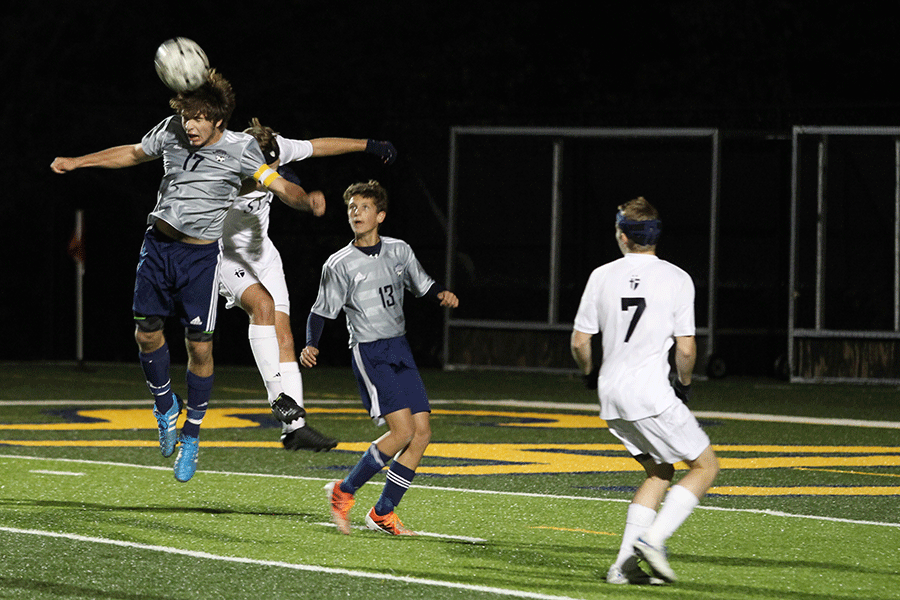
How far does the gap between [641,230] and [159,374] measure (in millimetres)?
3110

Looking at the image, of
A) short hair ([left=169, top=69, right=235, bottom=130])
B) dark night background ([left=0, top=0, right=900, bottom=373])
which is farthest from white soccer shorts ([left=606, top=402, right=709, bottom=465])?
dark night background ([left=0, top=0, right=900, bottom=373])

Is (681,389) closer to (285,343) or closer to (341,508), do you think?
(341,508)

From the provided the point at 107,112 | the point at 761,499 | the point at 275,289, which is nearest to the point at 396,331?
the point at 275,289

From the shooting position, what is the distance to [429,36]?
26.2 m

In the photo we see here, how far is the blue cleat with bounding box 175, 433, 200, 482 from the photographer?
774 cm

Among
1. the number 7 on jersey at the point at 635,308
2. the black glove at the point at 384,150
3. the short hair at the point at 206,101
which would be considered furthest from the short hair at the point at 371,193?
the number 7 on jersey at the point at 635,308

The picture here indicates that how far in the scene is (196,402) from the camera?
7918 mm

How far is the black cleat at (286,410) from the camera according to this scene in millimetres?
7793

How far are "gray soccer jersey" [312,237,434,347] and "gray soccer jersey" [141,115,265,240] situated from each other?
85 centimetres

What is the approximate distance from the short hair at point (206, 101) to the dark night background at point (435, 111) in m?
10.6

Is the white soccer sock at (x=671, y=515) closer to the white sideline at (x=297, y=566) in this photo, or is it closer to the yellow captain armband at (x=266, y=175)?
the white sideline at (x=297, y=566)

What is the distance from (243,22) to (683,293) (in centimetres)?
2248

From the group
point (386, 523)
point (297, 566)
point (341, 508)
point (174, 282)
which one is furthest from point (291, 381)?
point (297, 566)

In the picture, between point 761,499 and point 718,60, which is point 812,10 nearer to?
point 718,60
